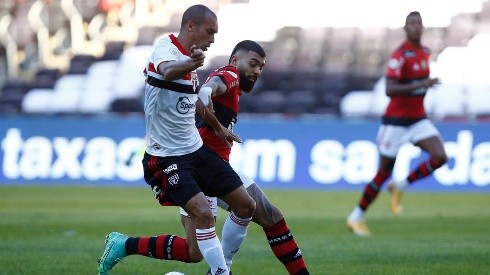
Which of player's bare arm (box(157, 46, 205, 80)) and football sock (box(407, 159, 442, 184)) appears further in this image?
football sock (box(407, 159, 442, 184))

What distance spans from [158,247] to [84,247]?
3.94 m

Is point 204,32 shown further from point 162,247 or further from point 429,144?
point 429,144

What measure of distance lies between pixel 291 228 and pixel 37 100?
13.7 metres

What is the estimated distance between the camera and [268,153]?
72.6ft

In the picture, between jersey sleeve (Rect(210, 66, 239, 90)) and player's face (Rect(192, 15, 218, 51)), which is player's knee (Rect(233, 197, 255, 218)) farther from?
player's face (Rect(192, 15, 218, 51))

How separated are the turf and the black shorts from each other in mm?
1864

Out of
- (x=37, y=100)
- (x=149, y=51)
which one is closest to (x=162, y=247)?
(x=37, y=100)

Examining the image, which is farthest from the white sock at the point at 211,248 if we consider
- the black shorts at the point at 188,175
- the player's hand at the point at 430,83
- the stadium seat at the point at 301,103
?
the stadium seat at the point at 301,103

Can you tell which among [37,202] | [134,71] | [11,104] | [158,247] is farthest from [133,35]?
[158,247]

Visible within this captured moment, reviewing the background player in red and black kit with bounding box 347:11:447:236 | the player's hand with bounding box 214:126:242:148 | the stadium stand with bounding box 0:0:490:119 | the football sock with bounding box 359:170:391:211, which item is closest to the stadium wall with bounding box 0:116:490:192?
the stadium stand with bounding box 0:0:490:119

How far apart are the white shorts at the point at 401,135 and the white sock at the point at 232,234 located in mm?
6172

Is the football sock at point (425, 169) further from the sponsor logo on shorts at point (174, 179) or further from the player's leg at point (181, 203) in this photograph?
the sponsor logo on shorts at point (174, 179)

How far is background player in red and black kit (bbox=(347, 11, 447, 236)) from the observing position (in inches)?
590

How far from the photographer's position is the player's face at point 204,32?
27.9 ft
